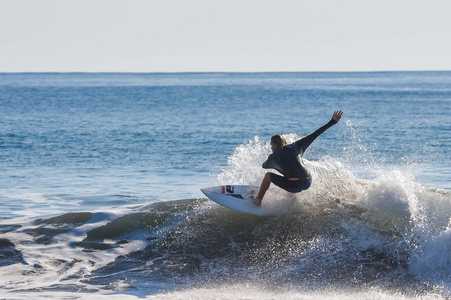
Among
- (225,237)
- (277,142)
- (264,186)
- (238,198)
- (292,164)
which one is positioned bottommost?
(225,237)

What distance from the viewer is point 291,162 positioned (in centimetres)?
1061

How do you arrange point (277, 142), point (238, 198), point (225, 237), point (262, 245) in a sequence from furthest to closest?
1. point (238, 198)
2. point (225, 237)
3. point (262, 245)
4. point (277, 142)

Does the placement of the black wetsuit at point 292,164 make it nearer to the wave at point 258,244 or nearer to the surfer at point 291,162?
the surfer at point 291,162

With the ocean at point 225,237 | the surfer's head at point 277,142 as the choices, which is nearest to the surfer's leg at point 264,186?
the ocean at point 225,237

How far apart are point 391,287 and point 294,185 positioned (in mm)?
2546

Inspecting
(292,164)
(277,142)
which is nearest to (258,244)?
(292,164)

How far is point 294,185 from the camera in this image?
10.8 meters

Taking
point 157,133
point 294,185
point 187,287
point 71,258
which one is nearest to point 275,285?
point 187,287

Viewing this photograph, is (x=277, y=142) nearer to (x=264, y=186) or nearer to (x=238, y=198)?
(x=264, y=186)

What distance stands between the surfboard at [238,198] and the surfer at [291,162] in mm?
844

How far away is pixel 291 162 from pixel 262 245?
1.59 metres

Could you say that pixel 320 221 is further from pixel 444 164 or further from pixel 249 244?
pixel 444 164

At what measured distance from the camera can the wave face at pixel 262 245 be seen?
9508 millimetres

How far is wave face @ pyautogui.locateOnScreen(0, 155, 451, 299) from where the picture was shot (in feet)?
31.2
